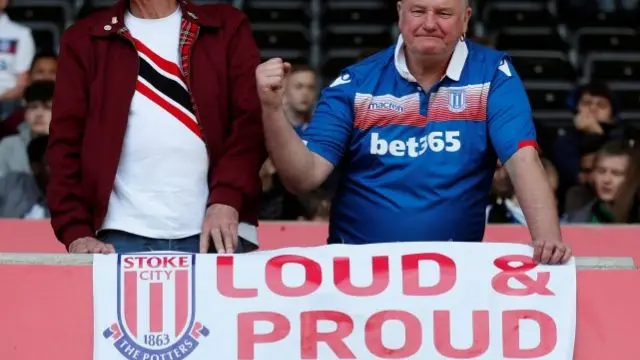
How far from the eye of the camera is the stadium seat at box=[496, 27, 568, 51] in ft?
39.0

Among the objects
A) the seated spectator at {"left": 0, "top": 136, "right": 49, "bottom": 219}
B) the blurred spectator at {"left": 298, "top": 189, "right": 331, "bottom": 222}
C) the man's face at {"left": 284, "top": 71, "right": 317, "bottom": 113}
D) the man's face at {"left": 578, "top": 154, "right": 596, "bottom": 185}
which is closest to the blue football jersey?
the blurred spectator at {"left": 298, "top": 189, "right": 331, "bottom": 222}

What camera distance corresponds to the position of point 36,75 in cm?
1068

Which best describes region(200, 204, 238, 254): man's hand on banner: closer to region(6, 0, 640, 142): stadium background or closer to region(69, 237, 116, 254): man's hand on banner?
region(69, 237, 116, 254): man's hand on banner

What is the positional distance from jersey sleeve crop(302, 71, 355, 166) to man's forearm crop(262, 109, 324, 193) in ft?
0.32

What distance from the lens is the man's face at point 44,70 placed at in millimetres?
10635

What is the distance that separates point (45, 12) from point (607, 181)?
15.0ft

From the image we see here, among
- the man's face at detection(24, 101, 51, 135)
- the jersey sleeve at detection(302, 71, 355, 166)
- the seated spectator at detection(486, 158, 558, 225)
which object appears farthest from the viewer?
the man's face at detection(24, 101, 51, 135)

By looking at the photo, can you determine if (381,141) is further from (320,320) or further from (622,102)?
(622,102)

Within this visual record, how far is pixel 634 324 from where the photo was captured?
553cm

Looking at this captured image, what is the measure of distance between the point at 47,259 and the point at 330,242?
3.37 ft

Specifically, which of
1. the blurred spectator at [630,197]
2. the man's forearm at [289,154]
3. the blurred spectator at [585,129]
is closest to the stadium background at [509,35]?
the blurred spectator at [585,129]

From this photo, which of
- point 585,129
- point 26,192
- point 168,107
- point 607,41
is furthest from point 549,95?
point 168,107

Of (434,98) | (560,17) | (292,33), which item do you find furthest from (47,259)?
(560,17)

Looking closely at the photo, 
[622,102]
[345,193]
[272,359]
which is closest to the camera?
[272,359]
